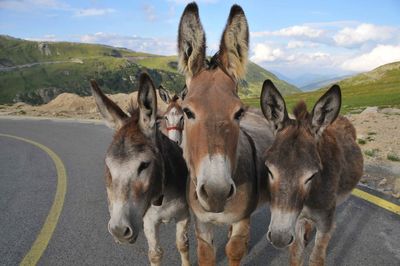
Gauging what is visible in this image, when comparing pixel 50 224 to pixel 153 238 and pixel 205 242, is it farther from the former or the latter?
pixel 205 242

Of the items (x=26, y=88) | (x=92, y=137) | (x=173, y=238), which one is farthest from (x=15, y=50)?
(x=173, y=238)

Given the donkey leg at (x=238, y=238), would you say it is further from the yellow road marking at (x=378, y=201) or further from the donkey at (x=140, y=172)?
the yellow road marking at (x=378, y=201)

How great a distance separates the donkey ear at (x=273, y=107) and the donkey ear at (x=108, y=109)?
5.55 feet

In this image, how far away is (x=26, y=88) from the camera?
449 feet

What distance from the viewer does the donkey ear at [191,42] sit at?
148 inches

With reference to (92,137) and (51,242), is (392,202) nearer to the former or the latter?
(51,242)

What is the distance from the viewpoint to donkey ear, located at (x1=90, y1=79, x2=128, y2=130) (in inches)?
154

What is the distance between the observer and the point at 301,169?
3732mm

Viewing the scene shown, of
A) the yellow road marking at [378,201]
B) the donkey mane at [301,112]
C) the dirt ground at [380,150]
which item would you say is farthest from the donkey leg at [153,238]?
the yellow road marking at [378,201]

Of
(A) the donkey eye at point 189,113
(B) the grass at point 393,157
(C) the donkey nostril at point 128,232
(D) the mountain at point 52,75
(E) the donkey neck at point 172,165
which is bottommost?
(D) the mountain at point 52,75

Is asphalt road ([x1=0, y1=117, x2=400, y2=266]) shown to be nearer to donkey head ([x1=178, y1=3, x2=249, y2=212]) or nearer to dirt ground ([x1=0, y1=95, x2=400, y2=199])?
dirt ground ([x1=0, y1=95, x2=400, y2=199])

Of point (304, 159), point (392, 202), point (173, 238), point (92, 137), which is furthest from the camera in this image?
point (92, 137)

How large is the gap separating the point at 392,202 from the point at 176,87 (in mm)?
179848

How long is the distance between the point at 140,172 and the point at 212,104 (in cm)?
104
